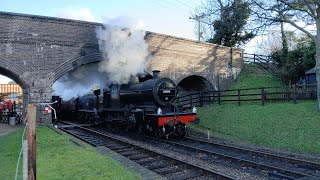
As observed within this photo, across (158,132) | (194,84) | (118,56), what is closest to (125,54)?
(118,56)

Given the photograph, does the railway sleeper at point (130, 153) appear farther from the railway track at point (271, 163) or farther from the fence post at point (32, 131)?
the fence post at point (32, 131)

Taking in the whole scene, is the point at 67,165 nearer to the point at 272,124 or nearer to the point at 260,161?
the point at 260,161

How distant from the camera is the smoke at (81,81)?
1992 cm

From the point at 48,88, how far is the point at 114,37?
5423mm

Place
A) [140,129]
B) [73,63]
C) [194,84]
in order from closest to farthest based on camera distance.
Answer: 1. [140,129]
2. [73,63]
3. [194,84]

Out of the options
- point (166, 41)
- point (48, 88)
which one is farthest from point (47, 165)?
point (166, 41)

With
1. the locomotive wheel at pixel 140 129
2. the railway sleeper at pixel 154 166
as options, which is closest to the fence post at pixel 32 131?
the railway sleeper at pixel 154 166

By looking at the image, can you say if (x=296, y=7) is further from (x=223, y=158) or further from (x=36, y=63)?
(x=36, y=63)

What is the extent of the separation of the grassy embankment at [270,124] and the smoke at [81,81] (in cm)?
669

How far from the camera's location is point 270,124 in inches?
542

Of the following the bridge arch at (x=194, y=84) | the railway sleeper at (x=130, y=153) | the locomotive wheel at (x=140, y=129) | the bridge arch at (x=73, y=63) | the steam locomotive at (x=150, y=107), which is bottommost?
the railway sleeper at (x=130, y=153)

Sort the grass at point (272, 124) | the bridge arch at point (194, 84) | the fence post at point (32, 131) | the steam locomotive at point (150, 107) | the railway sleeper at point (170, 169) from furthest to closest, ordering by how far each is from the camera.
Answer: the bridge arch at point (194, 84) → the steam locomotive at point (150, 107) → the grass at point (272, 124) → the railway sleeper at point (170, 169) → the fence post at point (32, 131)

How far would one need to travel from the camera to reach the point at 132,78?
52.0 ft

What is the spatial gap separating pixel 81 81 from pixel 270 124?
45.7 feet
